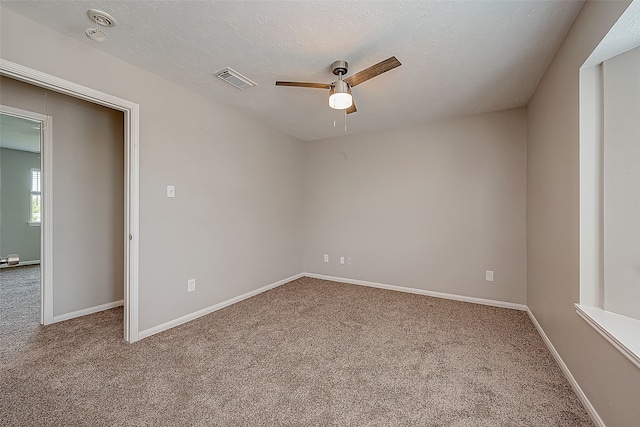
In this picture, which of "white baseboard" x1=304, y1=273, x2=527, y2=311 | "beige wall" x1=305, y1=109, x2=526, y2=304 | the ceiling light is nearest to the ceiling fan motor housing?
the ceiling light

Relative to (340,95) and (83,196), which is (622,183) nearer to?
(340,95)

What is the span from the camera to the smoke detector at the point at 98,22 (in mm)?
1660

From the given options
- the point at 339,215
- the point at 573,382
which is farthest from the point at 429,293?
the point at 573,382

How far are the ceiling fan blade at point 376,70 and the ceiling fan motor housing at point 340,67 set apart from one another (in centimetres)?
17

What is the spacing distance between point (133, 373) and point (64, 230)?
1.98 metres

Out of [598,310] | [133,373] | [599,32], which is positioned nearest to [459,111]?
[599,32]

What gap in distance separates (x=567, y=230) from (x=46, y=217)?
4602mm

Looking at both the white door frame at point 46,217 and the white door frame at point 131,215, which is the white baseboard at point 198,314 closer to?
the white door frame at point 131,215

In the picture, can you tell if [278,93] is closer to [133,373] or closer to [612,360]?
[133,373]

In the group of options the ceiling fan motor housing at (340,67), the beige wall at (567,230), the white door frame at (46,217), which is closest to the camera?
the beige wall at (567,230)

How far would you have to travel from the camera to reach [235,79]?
8.11 feet

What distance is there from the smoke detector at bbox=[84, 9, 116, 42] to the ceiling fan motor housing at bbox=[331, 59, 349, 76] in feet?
5.06

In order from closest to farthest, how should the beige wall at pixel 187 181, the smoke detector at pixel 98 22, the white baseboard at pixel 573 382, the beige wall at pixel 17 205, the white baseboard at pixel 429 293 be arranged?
the white baseboard at pixel 573 382
the smoke detector at pixel 98 22
the beige wall at pixel 187 181
the white baseboard at pixel 429 293
the beige wall at pixel 17 205

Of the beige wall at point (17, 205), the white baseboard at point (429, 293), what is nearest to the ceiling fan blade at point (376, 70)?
the white baseboard at point (429, 293)
